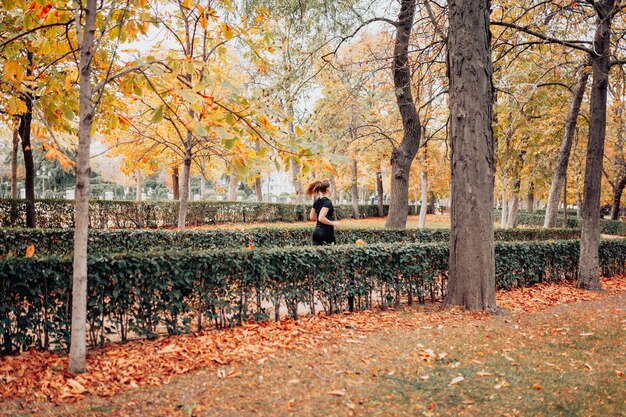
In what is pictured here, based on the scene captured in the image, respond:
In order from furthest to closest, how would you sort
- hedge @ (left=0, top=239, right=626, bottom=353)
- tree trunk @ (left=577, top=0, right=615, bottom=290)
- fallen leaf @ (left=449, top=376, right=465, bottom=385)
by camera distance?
tree trunk @ (left=577, top=0, right=615, bottom=290), hedge @ (left=0, top=239, right=626, bottom=353), fallen leaf @ (left=449, top=376, right=465, bottom=385)

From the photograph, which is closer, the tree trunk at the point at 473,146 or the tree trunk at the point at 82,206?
the tree trunk at the point at 82,206

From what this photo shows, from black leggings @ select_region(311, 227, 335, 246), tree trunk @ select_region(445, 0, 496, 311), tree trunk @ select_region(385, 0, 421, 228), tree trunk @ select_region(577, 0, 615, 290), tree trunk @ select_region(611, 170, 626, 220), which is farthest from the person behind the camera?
tree trunk @ select_region(611, 170, 626, 220)

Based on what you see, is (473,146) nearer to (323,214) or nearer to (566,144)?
(323,214)

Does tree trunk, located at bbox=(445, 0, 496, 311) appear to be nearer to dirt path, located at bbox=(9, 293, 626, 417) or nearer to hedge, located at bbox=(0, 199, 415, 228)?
dirt path, located at bbox=(9, 293, 626, 417)

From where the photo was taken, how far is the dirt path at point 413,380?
3178 mm

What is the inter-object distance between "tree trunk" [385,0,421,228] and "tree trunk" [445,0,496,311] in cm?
445

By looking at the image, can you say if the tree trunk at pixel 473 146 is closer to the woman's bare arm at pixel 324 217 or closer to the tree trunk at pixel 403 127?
the woman's bare arm at pixel 324 217

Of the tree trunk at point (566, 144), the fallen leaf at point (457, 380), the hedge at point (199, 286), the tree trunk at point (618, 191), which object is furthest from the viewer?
the tree trunk at point (618, 191)

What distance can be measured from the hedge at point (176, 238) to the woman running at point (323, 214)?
2743mm

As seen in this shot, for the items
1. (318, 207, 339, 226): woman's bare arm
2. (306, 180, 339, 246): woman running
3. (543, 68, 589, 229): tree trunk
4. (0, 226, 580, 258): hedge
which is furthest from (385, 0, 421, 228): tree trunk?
(543, 68, 589, 229): tree trunk

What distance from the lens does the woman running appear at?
7.38 m

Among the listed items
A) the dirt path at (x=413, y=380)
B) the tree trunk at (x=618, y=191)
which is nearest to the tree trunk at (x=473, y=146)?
the dirt path at (x=413, y=380)

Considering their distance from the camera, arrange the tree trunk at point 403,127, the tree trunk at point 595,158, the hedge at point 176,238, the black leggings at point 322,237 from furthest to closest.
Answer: the tree trunk at point 403,127, the hedge at point 176,238, the tree trunk at point 595,158, the black leggings at point 322,237

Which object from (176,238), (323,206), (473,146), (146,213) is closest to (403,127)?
(323,206)
